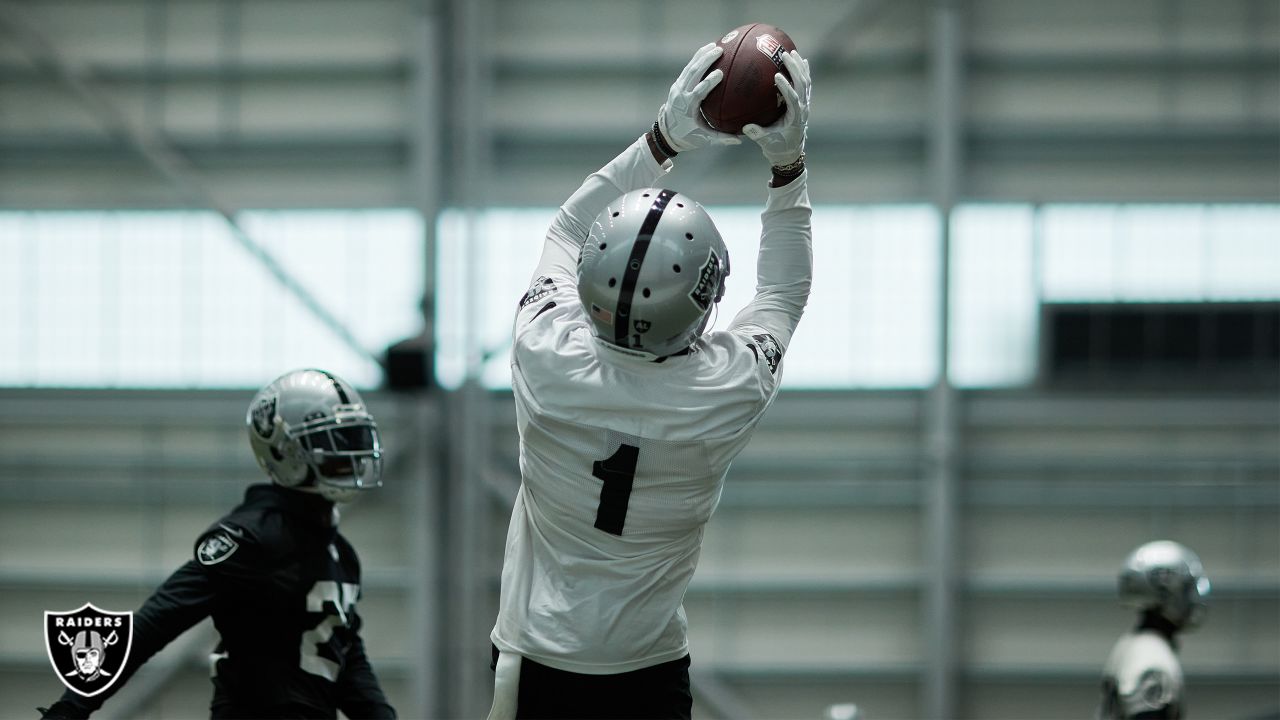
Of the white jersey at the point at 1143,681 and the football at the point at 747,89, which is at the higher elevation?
the football at the point at 747,89

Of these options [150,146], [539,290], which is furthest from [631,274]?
[150,146]

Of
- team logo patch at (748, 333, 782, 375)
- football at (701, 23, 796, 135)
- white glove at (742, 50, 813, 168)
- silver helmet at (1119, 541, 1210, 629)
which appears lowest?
silver helmet at (1119, 541, 1210, 629)

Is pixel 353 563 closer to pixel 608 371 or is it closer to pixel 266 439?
pixel 266 439

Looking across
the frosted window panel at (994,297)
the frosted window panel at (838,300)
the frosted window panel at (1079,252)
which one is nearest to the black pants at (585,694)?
the frosted window panel at (838,300)

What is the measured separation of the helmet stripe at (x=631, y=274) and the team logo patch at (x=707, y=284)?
Result: 123 mm

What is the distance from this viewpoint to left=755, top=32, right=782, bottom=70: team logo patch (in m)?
3.08

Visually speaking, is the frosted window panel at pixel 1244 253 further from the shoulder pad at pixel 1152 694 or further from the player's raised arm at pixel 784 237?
the player's raised arm at pixel 784 237

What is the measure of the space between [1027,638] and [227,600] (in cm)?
731

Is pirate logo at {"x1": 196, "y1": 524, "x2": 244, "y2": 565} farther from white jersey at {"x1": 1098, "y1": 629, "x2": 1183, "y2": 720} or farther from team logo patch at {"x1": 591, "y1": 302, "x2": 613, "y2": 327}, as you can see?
white jersey at {"x1": 1098, "y1": 629, "x2": 1183, "y2": 720}

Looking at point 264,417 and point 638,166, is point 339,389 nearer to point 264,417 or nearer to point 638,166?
point 264,417

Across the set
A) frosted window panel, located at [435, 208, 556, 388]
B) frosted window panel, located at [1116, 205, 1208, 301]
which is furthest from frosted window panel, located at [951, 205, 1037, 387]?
frosted window panel, located at [435, 208, 556, 388]

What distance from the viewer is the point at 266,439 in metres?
4.02

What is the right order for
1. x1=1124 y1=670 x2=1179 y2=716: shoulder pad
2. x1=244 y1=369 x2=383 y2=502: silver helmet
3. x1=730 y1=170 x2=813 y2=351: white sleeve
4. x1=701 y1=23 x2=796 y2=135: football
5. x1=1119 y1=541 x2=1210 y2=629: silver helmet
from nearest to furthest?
x1=730 y1=170 x2=813 y2=351: white sleeve, x1=701 y1=23 x2=796 y2=135: football, x1=244 y1=369 x2=383 y2=502: silver helmet, x1=1124 y1=670 x2=1179 y2=716: shoulder pad, x1=1119 y1=541 x2=1210 y2=629: silver helmet

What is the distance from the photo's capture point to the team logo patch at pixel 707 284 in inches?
96.7
